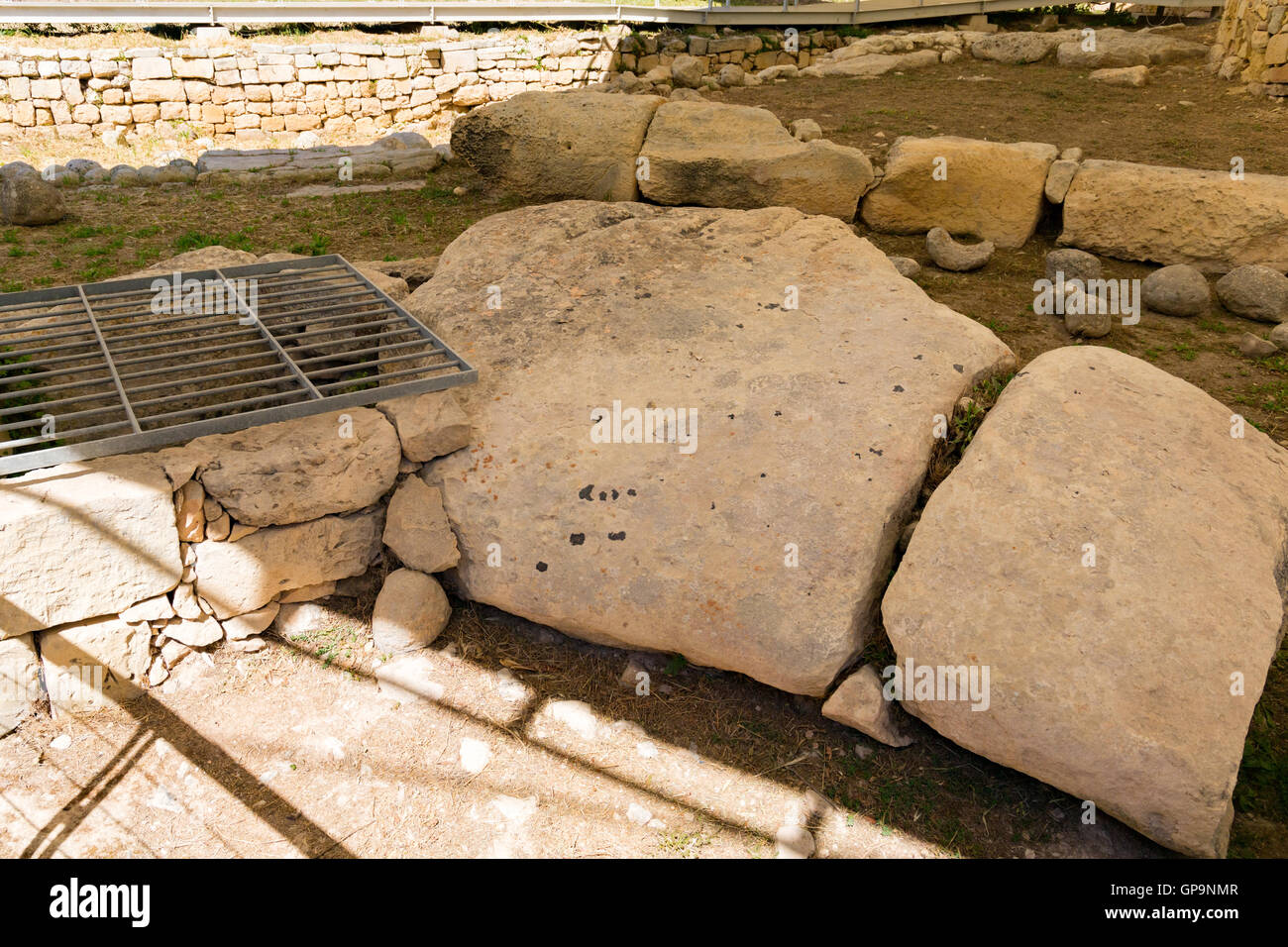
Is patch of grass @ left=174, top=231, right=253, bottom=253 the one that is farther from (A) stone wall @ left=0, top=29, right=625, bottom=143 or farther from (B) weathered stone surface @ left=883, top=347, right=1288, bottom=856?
(A) stone wall @ left=0, top=29, right=625, bottom=143

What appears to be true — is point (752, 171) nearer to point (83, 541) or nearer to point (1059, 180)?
point (1059, 180)

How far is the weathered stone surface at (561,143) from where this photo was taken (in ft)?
21.6

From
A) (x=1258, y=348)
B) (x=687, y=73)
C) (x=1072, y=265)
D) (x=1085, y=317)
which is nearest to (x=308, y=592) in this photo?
(x=1085, y=317)

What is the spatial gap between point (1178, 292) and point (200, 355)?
17.1 ft

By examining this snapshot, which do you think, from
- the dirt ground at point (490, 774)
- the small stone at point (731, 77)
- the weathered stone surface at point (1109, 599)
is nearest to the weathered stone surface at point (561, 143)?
the small stone at point (731, 77)

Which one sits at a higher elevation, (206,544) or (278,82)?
(278,82)

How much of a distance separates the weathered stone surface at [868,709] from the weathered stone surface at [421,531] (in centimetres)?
151

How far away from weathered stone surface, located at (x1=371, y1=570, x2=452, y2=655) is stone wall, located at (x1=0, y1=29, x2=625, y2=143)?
9.72 m

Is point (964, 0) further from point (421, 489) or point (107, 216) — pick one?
point (421, 489)

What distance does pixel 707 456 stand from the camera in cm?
333

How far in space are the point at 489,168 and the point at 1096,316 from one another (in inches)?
178

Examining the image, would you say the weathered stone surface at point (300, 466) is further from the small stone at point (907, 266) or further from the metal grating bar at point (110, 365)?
the small stone at point (907, 266)

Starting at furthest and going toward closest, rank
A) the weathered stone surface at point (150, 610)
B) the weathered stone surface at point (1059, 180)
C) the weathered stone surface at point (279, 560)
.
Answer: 1. the weathered stone surface at point (1059, 180)
2. the weathered stone surface at point (279, 560)
3. the weathered stone surface at point (150, 610)

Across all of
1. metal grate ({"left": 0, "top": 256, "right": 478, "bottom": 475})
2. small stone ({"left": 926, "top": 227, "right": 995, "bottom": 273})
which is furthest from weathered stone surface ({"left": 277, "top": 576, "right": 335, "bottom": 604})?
small stone ({"left": 926, "top": 227, "right": 995, "bottom": 273})
